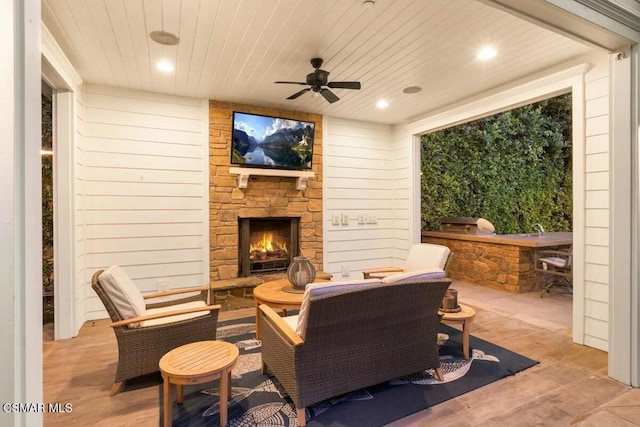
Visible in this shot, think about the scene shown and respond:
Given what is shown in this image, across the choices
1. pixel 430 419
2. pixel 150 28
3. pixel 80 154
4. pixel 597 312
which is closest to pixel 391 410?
pixel 430 419

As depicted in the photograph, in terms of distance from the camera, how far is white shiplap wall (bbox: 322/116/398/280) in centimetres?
511

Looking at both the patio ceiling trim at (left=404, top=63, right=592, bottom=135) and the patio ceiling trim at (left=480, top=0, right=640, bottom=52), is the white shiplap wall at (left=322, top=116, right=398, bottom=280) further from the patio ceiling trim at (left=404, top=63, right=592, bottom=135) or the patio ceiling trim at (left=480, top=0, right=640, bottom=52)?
the patio ceiling trim at (left=480, top=0, right=640, bottom=52)

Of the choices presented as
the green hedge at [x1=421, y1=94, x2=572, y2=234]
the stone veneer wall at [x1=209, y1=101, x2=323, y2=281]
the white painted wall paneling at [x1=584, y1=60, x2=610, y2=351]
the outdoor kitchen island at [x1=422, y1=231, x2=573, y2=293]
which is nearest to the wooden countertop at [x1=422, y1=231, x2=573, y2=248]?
the outdoor kitchen island at [x1=422, y1=231, x2=573, y2=293]

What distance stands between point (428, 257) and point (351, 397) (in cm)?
178

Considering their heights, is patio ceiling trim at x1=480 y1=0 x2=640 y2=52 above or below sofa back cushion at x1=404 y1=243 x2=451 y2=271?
above

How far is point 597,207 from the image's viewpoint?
2965 millimetres

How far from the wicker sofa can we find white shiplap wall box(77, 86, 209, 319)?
234 centimetres

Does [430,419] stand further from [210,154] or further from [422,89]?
[210,154]

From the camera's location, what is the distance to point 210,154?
170 inches

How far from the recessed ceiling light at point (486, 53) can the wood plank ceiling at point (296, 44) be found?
2.2 inches

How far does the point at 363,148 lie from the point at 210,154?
2.44 m

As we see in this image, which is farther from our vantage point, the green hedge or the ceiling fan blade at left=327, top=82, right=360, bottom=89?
the green hedge

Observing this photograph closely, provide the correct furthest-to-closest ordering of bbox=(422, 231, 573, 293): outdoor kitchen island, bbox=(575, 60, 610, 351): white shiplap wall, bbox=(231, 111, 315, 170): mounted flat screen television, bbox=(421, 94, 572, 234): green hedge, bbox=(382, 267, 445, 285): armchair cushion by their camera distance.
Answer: bbox=(421, 94, 572, 234): green hedge, bbox=(422, 231, 573, 293): outdoor kitchen island, bbox=(231, 111, 315, 170): mounted flat screen television, bbox=(575, 60, 610, 351): white shiplap wall, bbox=(382, 267, 445, 285): armchair cushion

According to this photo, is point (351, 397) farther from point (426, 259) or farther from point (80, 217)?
point (80, 217)
